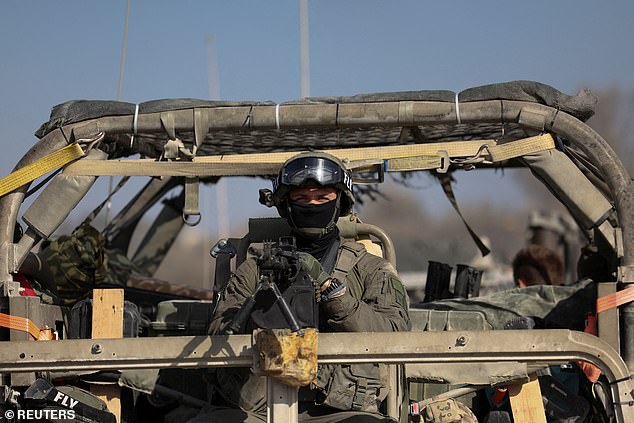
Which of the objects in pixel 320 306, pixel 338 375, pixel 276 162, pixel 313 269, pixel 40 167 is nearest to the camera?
pixel 313 269

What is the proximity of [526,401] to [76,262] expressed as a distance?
2921 mm

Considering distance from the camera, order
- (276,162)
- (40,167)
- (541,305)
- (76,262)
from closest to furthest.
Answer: (40,167) < (276,162) < (76,262) < (541,305)

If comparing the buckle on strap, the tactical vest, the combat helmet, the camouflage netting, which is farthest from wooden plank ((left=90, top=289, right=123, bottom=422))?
the buckle on strap

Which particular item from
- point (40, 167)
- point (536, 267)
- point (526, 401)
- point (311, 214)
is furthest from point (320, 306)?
point (536, 267)

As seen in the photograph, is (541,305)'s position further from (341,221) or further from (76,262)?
(76,262)

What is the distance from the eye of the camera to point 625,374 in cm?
387

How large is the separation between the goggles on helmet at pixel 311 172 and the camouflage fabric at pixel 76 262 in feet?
7.00

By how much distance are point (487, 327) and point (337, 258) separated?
4.58ft

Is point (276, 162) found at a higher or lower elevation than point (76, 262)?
higher

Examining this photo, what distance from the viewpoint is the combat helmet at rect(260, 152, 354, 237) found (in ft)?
16.5

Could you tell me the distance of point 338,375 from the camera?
4.82 metres

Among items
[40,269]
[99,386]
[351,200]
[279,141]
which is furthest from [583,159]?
[40,269]

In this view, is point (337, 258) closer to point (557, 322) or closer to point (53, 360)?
point (53, 360)

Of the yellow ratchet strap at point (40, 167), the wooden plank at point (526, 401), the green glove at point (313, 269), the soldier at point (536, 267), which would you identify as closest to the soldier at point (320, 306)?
the green glove at point (313, 269)
